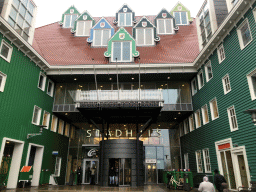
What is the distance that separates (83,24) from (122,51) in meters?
9.11

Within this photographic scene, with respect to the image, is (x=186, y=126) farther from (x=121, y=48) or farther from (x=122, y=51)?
(x=121, y=48)

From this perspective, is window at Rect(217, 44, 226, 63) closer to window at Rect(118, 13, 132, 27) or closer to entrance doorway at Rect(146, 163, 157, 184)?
entrance doorway at Rect(146, 163, 157, 184)

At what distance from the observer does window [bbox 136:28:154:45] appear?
920 inches

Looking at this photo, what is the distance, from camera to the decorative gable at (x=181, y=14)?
2692 centimetres

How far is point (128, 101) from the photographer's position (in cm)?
1537

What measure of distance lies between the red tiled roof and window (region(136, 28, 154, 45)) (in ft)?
3.23

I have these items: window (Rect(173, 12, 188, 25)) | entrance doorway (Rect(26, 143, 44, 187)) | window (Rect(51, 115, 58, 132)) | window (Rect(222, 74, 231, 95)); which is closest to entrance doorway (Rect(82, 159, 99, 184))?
window (Rect(51, 115, 58, 132))

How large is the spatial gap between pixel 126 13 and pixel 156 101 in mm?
17891

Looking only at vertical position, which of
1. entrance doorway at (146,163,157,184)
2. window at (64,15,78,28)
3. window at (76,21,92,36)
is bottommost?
entrance doorway at (146,163,157,184)

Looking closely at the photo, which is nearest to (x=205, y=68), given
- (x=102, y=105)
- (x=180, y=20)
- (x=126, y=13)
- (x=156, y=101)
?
(x=156, y=101)

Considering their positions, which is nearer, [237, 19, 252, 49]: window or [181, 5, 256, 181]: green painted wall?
[181, 5, 256, 181]: green painted wall

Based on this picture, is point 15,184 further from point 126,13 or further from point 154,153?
point 126,13

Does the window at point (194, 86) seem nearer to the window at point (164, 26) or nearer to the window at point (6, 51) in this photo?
the window at point (164, 26)

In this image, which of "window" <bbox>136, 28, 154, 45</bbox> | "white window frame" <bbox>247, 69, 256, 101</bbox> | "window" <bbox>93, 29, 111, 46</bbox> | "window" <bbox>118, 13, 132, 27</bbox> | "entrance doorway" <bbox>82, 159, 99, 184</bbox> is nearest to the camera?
"white window frame" <bbox>247, 69, 256, 101</bbox>
